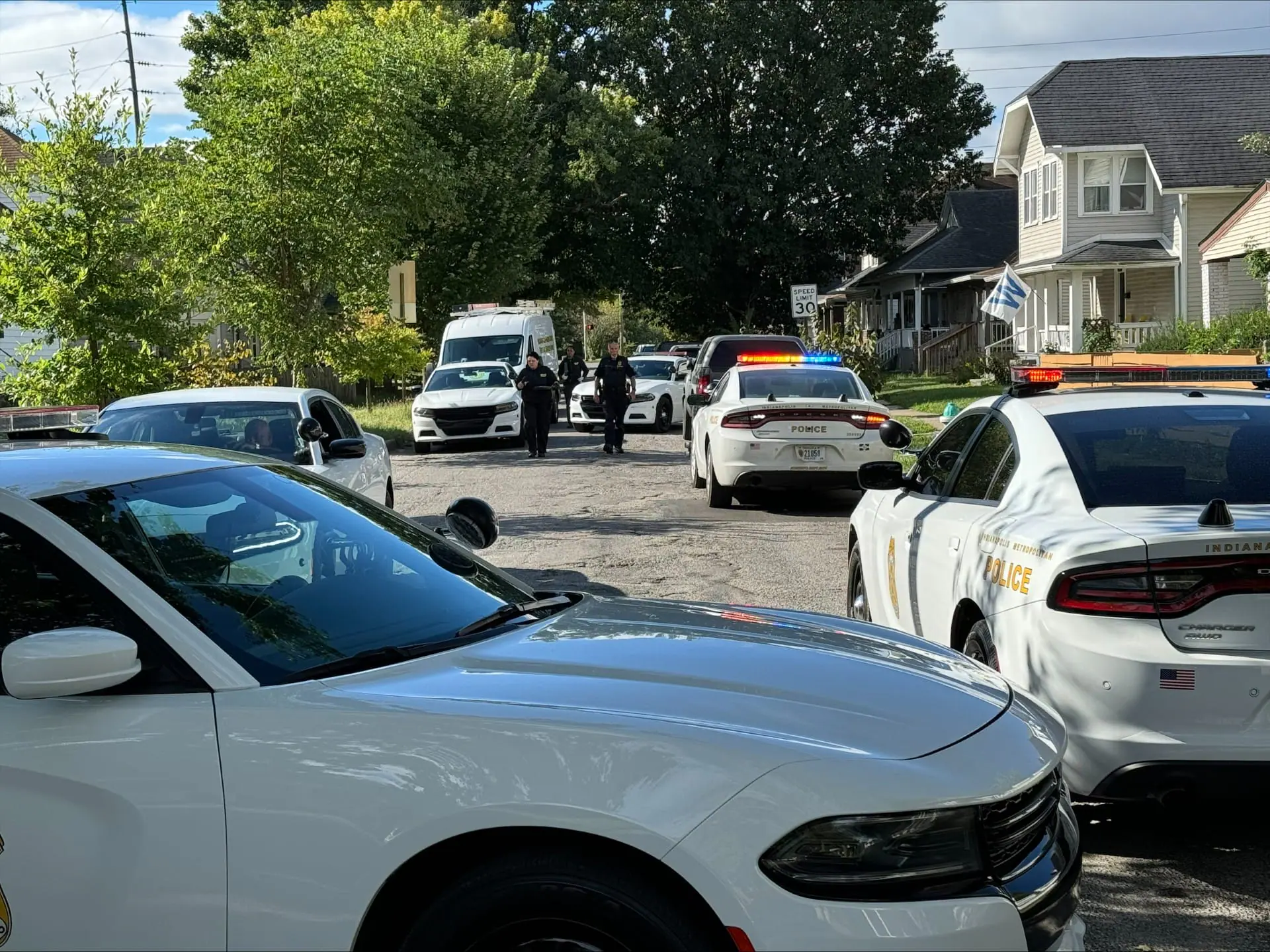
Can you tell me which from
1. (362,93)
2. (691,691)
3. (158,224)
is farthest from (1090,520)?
(362,93)

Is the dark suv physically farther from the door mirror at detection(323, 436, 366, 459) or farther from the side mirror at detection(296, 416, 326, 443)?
the side mirror at detection(296, 416, 326, 443)

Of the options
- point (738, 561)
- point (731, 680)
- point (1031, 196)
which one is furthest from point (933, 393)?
point (731, 680)

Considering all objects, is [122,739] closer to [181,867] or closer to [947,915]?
[181,867]

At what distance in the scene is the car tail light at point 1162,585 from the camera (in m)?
4.68

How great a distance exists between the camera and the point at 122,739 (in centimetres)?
310

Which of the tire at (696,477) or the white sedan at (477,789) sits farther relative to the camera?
the tire at (696,477)

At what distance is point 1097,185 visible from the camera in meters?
39.7

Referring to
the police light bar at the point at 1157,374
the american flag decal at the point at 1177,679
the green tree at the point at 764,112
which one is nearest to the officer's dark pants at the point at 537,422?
the police light bar at the point at 1157,374

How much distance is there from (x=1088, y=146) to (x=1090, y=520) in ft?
119

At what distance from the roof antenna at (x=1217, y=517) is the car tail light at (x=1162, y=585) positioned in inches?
5.6

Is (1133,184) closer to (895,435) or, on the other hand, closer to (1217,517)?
(895,435)

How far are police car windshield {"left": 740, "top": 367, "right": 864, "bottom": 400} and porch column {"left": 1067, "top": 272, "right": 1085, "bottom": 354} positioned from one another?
971 inches

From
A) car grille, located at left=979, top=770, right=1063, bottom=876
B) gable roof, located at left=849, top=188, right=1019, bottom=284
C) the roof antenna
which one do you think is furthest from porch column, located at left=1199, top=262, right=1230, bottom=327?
car grille, located at left=979, top=770, right=1063, bottom=876

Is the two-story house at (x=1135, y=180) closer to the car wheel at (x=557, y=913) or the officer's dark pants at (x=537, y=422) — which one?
the officer's dark pants at (x=537, y=422)
